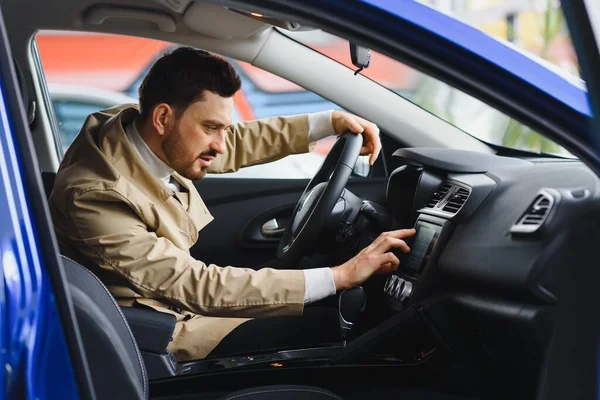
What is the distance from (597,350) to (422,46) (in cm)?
54

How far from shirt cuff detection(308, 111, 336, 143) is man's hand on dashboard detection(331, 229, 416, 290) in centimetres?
63

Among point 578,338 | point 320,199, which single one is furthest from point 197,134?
point 578,338

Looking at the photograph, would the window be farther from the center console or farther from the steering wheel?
the center console

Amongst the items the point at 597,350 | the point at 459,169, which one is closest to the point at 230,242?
the point at 459,169

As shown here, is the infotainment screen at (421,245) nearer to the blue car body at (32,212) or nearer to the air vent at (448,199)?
the air vent at (448,199)

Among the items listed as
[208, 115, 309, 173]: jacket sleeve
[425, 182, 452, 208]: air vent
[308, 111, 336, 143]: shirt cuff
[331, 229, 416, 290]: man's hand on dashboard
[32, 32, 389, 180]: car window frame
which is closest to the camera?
[331, 229, 416, 290]: man's hand on dashboard

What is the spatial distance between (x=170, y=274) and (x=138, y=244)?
10 cm

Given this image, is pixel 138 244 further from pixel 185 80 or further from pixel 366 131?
pixel 366 131

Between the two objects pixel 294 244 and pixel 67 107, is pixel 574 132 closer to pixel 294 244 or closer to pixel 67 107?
pixel 294 244

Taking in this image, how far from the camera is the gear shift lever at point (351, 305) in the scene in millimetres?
2219

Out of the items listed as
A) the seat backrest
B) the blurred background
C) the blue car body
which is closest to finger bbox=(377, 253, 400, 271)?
the blurred background

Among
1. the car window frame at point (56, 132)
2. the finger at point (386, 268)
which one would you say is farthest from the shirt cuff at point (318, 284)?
the car window frame at point (56, 132)

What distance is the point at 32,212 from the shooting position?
3.50 feet

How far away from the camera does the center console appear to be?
1.92 m
